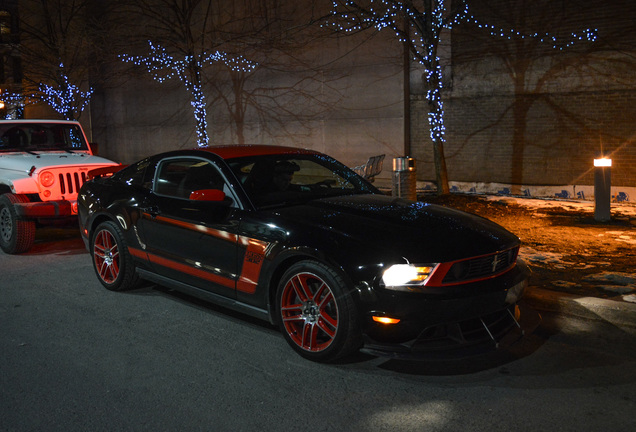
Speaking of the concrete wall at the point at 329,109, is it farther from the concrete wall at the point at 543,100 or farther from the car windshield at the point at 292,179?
the car windshield at the point at 292,179

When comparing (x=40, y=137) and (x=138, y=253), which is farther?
(x=40, y=137)

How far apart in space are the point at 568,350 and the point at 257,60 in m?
15.4

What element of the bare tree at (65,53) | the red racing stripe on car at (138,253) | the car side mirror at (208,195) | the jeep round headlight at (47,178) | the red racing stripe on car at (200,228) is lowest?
the red racing stripe on car at (138,253)

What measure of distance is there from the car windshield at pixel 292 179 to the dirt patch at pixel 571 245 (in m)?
2.25

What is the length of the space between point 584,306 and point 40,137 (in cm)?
846

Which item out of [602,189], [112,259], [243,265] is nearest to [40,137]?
[112,259]

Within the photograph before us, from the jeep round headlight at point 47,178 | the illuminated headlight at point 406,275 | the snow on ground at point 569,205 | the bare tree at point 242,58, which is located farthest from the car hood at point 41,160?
the bare tree at point 242,58

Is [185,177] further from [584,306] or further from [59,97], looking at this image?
[59,97]

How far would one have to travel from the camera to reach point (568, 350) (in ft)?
15.6

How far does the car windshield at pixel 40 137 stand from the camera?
984cm

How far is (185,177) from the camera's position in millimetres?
5977

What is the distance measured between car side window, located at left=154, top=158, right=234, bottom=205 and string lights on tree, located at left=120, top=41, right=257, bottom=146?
465 inches

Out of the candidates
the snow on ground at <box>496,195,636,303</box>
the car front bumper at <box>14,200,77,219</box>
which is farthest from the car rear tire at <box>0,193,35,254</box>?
the snow on ground at <box>496,195,636,303</box>

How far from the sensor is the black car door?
519 cm
